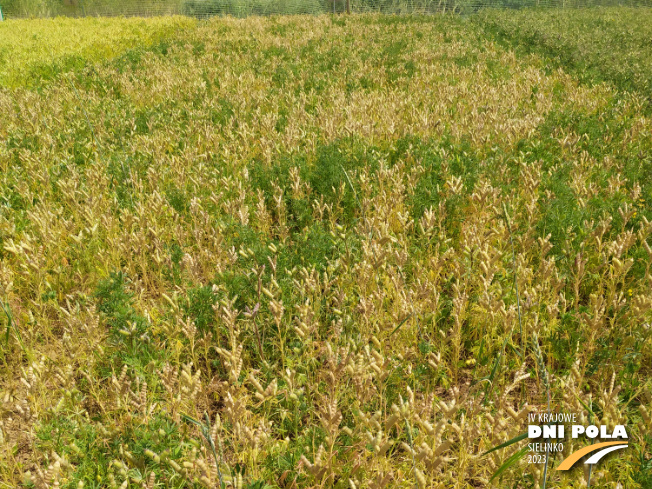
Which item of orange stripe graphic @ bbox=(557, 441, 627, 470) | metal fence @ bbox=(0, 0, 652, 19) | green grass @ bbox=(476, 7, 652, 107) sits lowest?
orange stripe graphic @ bbox=(557, 441, 627, 470)

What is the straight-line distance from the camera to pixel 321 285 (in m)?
3.53

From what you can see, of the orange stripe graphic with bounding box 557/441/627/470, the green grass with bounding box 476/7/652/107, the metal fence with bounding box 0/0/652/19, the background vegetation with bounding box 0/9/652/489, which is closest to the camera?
the orange stripe graphic with bounding box 557/441/627/470

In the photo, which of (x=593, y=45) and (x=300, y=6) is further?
(x=300, y=6)

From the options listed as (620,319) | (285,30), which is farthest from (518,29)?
(620,319)

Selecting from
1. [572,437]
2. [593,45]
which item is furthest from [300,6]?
[572,437]

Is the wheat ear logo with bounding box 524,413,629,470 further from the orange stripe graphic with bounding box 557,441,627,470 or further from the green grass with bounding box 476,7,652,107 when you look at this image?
the green grass with bounding box 476,7,652,107

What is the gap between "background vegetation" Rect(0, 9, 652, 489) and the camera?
2.12 meters

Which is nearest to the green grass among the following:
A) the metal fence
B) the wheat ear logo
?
the wheat ear logo

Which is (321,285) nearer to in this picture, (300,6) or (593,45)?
(593,45)

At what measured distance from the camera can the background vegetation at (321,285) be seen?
2.12 meters

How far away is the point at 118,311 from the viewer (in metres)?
2.83

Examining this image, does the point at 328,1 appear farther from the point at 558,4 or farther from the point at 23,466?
the point at 23,466

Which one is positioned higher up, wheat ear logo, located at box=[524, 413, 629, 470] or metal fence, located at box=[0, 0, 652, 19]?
metal fence, located at box=[0, 0, 652, 19]

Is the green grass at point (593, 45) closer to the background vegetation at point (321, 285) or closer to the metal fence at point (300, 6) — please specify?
the background vegetation at point (321, 285)
